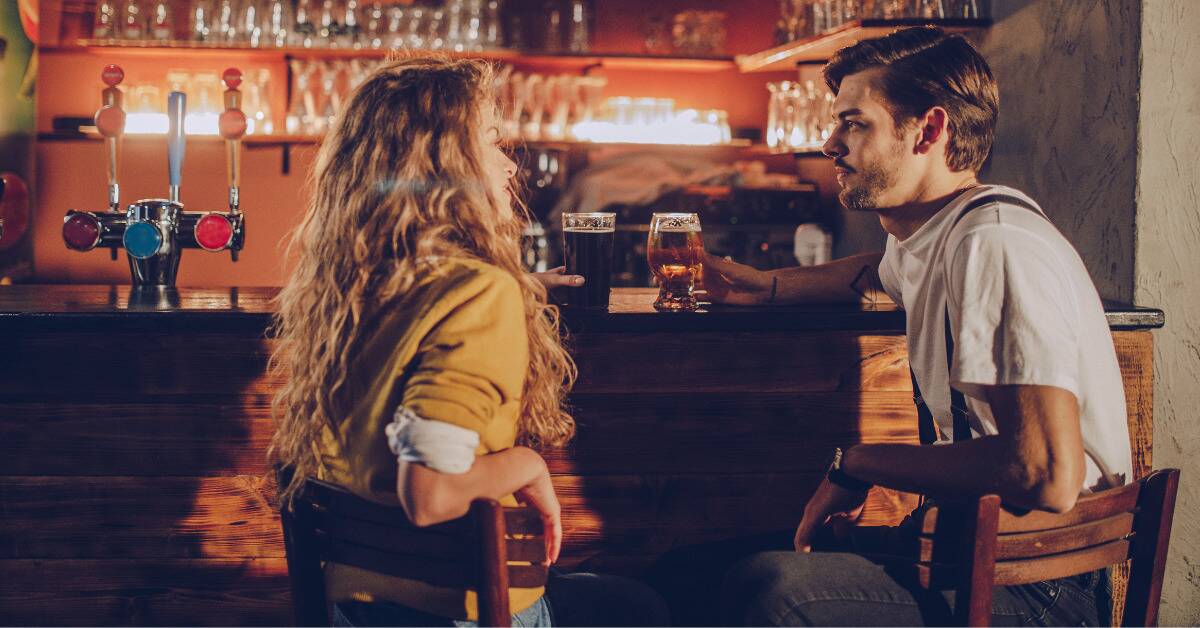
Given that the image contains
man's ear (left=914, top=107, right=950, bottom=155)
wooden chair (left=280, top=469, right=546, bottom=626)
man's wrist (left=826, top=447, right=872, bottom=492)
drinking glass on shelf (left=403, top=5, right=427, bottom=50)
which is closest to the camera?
wooden chair (left=280, top=469, right=546, bottom=626)

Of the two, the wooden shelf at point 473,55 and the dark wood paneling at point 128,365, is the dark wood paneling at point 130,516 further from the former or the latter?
the wooden shelf at point 473,55

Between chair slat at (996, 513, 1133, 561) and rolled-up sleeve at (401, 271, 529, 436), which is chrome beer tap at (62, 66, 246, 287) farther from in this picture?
chair slat at (996, 513, 1133, 561)

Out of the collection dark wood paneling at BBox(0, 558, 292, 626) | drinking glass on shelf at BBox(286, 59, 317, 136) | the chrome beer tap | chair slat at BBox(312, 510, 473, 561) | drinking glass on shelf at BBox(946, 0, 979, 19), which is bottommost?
dark wood paneling at BBox(0, 558, 292, 626)

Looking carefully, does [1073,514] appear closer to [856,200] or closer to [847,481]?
[847,481]

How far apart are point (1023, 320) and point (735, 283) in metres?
0.76

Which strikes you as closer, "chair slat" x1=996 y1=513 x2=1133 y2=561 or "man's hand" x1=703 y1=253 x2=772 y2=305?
"chair slat" x1=996 y1=513 x2=1133 y2=561

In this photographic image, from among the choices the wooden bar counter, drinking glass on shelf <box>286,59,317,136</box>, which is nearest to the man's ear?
the wooden bar counter

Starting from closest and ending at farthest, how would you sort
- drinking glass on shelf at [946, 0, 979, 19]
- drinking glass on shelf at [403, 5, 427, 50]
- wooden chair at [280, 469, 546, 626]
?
wooden chair at [280, 469, 546, 626], drinking glass on shelf at [946, 0, 979, 19], drinking glass on shelf at [403, 5, 427, 50]

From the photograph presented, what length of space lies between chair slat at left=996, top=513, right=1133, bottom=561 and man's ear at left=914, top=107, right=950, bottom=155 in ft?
2.01

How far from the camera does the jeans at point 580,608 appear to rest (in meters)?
1.15

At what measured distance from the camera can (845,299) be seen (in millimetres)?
1922

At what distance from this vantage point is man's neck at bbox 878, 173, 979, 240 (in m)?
1.55

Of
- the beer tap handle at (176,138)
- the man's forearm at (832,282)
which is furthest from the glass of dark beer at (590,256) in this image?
the beer tap handle at (176,138)

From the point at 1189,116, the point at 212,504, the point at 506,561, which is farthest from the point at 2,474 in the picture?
the point at 1189,116
